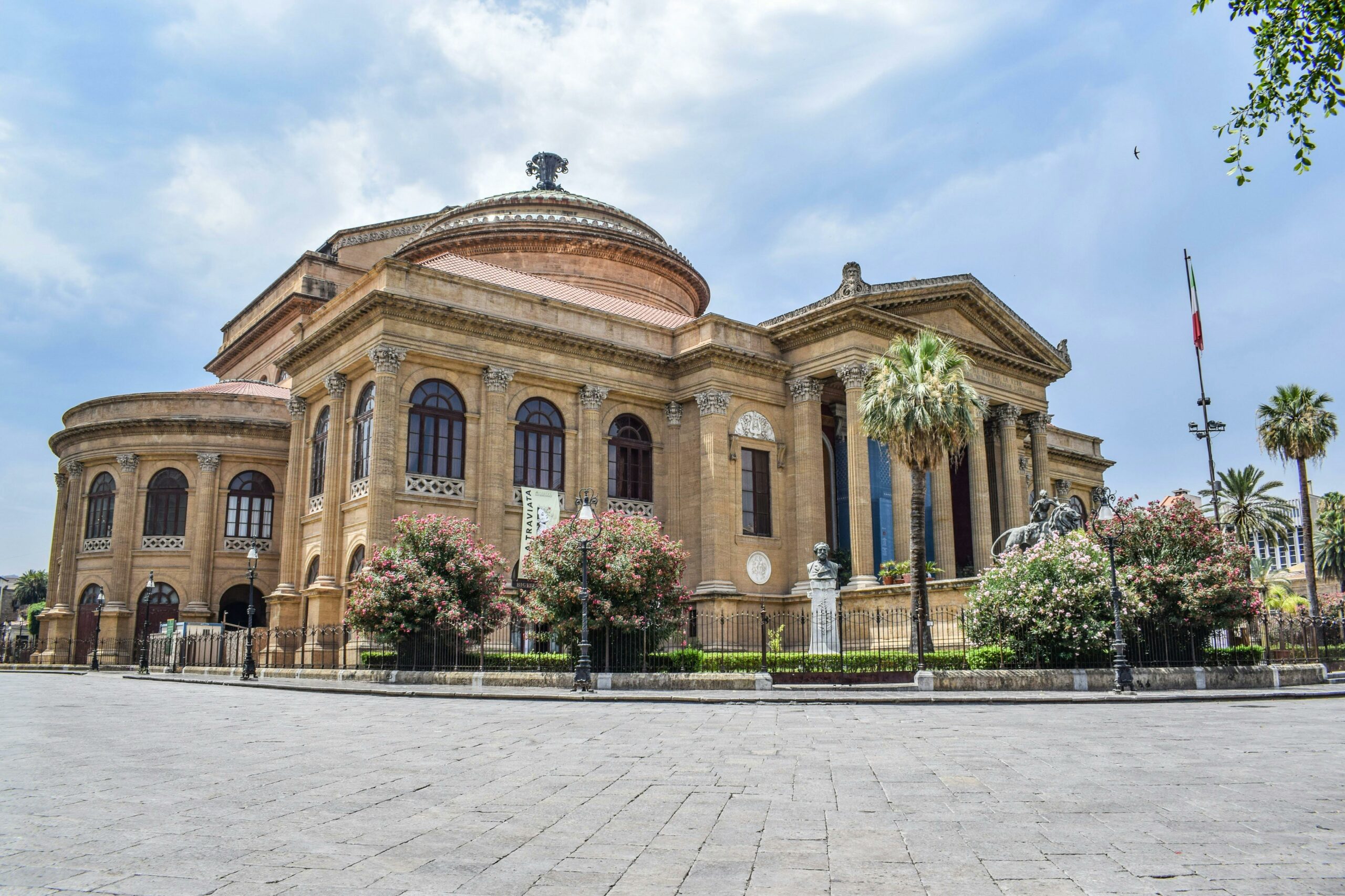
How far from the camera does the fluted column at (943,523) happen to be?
34.8 metres

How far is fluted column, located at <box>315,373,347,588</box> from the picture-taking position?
103 ft

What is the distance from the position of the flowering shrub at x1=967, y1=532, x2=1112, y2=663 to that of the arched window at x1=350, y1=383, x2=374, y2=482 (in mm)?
17974

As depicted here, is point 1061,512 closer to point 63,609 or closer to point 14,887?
point 14,887

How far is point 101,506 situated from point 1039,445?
37.1m

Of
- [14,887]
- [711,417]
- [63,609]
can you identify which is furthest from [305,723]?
[63,609]

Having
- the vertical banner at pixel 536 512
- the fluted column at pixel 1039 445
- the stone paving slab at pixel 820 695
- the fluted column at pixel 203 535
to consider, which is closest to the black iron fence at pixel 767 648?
the stone paving slab at pixel 820 695

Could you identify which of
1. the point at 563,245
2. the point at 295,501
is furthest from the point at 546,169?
the point at 295,501

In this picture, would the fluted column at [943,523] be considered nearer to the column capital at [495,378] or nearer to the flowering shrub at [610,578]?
the flowering shrub at [610,578]

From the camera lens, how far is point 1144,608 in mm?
22750

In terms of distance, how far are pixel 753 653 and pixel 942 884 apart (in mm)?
20393

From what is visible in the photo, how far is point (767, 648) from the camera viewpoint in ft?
93.5

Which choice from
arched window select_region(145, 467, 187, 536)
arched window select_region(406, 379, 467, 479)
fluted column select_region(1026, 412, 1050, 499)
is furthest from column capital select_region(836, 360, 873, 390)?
arched window select_region(145, 467, 187, 536)

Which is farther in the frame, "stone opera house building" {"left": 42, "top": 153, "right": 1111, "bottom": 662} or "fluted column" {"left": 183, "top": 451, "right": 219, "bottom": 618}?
"fluted column" {"left": 183, "top": 451, "right": 219, "bottom": 618}

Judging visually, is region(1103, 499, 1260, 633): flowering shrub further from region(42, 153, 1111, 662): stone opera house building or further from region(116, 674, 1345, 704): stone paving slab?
region(42, 153, 1111, 662): stone opera house building
